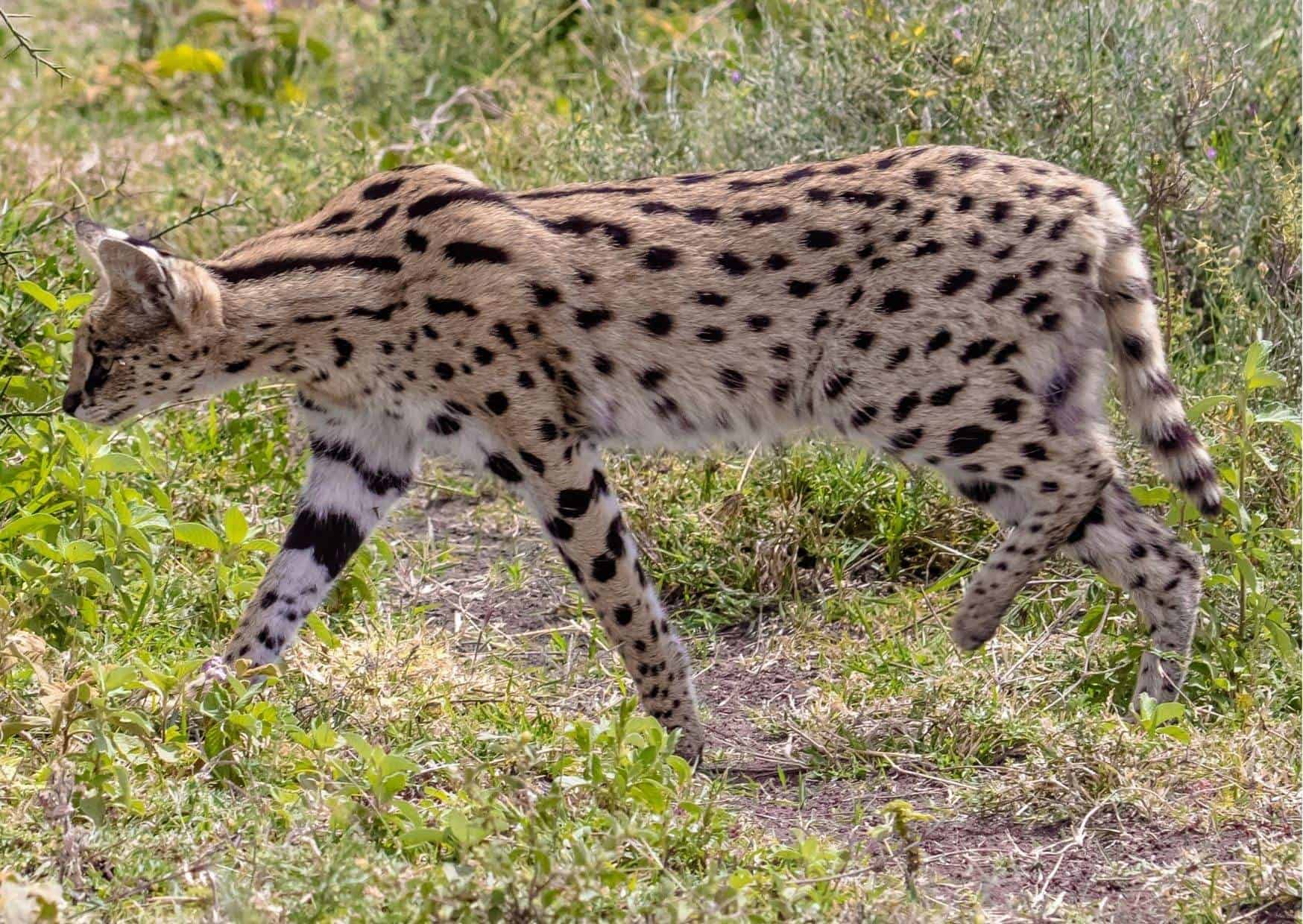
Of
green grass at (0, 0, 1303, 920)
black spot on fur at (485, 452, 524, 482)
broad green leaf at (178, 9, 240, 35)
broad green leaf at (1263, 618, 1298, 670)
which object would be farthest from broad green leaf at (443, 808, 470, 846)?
broad green leaf at (178, 9, 240, 35)

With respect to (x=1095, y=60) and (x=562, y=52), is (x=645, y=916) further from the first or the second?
(x=562, y=52)

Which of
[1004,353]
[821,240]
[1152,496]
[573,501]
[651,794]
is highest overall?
[821,240]

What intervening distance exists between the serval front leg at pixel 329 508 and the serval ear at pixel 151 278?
465mm

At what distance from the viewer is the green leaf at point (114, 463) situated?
522 cm

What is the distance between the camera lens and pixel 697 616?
5984 mm

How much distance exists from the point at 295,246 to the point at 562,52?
4.23m

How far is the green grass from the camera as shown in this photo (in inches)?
158

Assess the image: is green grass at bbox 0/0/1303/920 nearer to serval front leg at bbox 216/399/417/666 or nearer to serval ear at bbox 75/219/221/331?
serval front leg at bbox 216/399/417/666

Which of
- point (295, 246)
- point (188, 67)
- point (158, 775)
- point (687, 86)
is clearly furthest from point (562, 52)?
point (158, 775)

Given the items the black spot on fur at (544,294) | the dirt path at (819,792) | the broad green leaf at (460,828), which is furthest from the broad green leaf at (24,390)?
the broad green leaf at (460,828)

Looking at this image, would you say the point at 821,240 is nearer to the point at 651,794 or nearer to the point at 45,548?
the point at 651,794

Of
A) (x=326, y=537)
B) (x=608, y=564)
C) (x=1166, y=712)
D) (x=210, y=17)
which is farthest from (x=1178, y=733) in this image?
(x=210, y=17)

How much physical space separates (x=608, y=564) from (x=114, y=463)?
1.48 metres

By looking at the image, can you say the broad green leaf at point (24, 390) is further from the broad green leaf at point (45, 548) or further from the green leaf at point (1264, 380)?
the green leaf at point (1264, 380)
